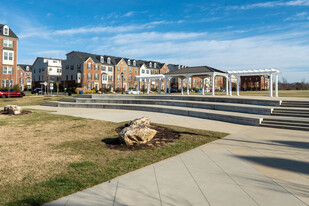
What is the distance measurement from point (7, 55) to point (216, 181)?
56.2 meters

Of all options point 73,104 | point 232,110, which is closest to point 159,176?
point 232,110

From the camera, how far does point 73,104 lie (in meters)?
24.3

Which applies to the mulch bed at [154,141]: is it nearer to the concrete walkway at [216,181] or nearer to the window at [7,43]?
the concrete walkway at [216,181]

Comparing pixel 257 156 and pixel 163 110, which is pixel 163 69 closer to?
pixel 163 110

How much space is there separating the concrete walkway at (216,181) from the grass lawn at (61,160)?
0.43 meters

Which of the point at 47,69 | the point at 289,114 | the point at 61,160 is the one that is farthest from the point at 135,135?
the point at 47,69

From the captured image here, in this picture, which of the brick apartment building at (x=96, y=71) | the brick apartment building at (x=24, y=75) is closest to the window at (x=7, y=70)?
the brick apartment building at (x=96, y=71)

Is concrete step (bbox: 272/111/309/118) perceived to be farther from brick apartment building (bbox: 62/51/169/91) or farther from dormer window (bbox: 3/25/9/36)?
dormer window (bbox: 3/25/9/36)

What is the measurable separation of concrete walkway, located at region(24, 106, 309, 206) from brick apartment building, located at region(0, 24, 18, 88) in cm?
5320

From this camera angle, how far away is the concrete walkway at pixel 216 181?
3.75 metres

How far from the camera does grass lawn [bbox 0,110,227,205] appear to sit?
13.6 ft

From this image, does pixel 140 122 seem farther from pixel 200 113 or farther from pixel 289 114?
pixel 289 114

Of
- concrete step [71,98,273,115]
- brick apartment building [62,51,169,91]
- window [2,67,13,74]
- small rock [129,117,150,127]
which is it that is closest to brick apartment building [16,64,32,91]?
brick apartment building [62,51,169,91]

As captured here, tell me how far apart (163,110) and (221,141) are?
1035 cm
